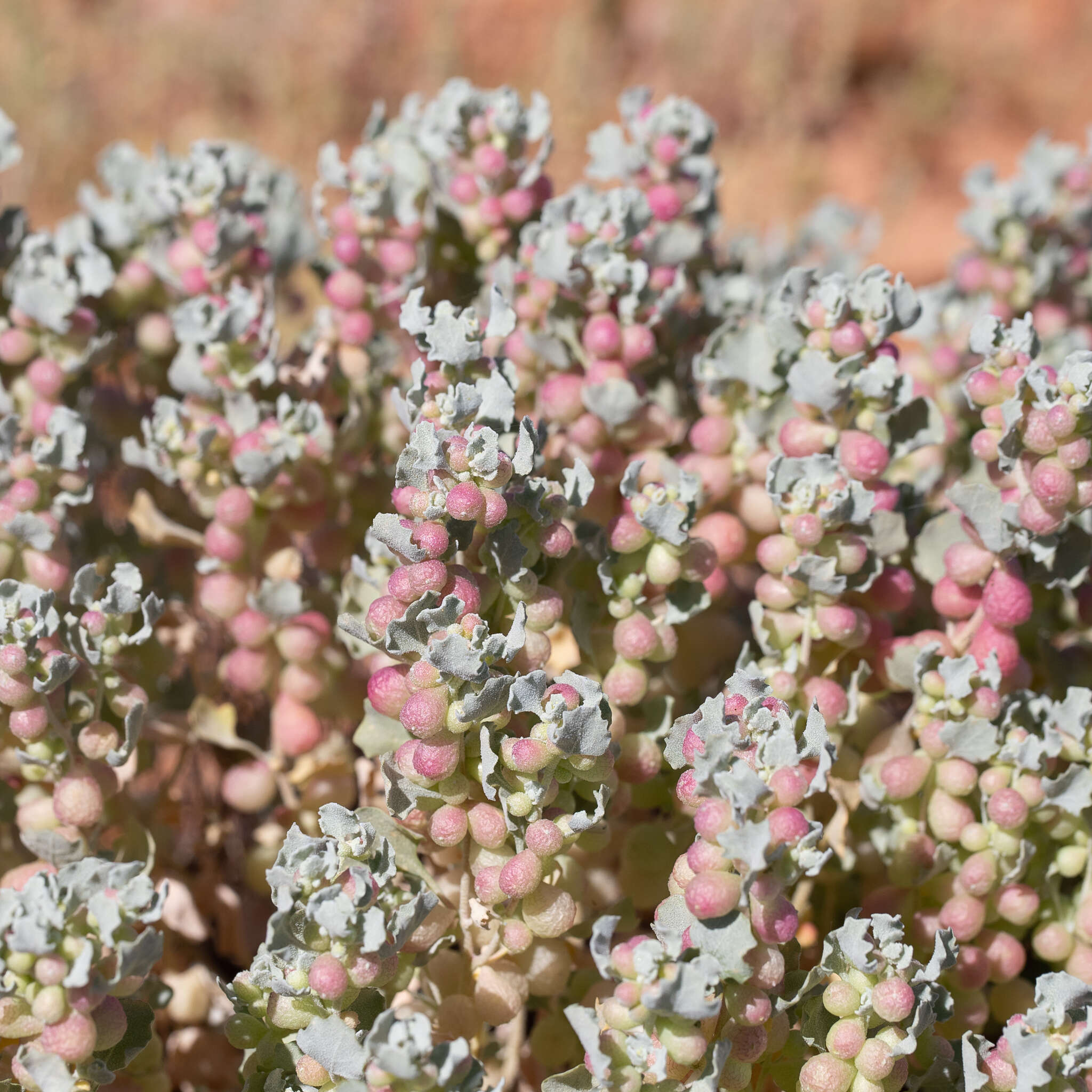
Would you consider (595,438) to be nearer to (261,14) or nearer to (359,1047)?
(359,1047)

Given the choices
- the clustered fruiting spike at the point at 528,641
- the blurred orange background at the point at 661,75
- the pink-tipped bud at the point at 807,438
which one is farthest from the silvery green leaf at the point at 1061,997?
the blurred orange background at the point at 661,75

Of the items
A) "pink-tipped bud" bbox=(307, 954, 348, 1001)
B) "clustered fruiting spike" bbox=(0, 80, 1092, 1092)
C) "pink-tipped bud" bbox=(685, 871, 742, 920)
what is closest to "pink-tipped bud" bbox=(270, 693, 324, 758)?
"clustered fruiting spike" bbox=(0, 80, 1092, 1092)

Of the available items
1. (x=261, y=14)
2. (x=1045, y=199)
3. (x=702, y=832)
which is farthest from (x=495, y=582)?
(x=261, y=14)

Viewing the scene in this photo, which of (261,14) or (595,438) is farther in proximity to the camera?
(261,14)

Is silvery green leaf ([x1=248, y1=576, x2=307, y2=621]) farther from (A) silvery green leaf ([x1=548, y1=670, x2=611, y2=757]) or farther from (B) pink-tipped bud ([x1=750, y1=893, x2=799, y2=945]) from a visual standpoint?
(B) pink-tipped bud ([x1=750, y1=893, x2=799, y2=945])

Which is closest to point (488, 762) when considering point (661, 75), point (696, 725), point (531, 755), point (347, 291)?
point (531, 755)

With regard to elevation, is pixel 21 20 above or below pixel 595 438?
above

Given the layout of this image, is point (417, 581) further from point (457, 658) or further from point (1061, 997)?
point (1061, 997)
